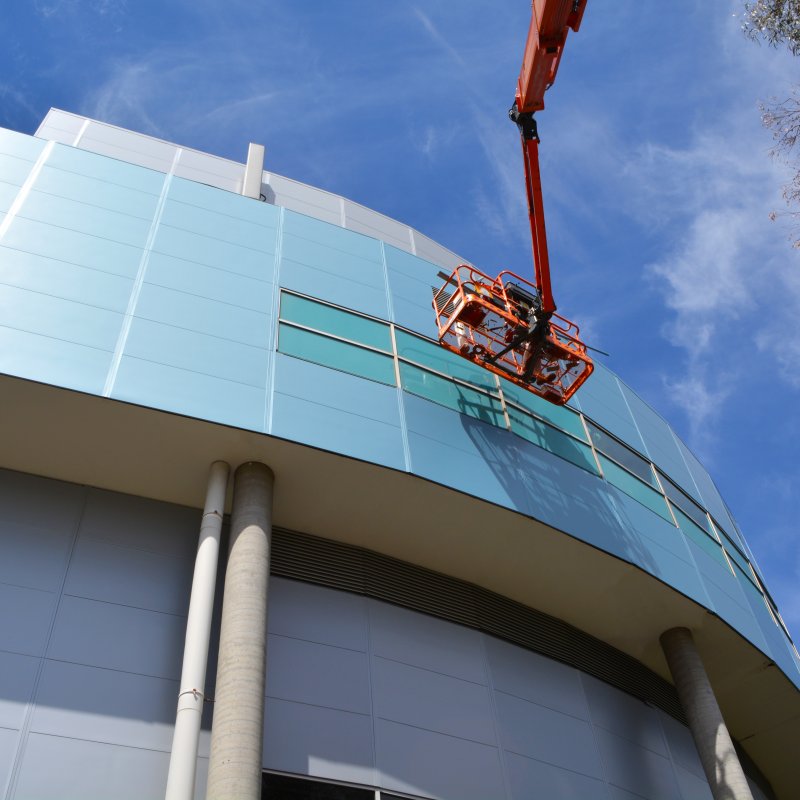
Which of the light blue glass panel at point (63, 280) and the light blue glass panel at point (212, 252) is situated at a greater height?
the light blue glass panel at point (212, 252)

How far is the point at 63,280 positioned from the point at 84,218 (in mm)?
2091

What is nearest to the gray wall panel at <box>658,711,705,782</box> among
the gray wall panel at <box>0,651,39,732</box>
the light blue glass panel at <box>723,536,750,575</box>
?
the light blue glass panel at <box>723,536,750,575</box>

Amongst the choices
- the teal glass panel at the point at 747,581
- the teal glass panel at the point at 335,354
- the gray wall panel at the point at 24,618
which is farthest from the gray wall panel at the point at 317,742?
the teal glass panel at the point at 747,581

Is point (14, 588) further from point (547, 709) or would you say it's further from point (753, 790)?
point (753, 790)

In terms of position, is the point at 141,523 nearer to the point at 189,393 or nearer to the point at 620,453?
the point at 189,393

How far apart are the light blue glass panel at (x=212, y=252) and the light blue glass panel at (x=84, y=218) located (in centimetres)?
43

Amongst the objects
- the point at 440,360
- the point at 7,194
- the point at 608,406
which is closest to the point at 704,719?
the point at 608,406

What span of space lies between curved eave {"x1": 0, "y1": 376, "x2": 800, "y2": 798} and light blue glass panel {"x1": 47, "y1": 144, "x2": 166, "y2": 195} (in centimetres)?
610

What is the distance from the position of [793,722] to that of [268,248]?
18316mm

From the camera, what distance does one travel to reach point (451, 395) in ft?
57.9

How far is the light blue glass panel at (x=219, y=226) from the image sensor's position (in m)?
17.6

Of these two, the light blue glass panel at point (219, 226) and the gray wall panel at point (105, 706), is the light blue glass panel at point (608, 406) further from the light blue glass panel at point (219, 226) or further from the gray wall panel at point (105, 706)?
the gray wall panel at point (105, 706)

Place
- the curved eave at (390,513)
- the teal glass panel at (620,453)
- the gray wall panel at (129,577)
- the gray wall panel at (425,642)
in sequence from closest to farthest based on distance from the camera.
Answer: the gray wall panel at (129,577) < the curved eave at (390,513) < the gray wall panel at (425,642) < the teal glass panel at (620,453)

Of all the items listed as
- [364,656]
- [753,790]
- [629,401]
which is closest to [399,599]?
[364,656]
